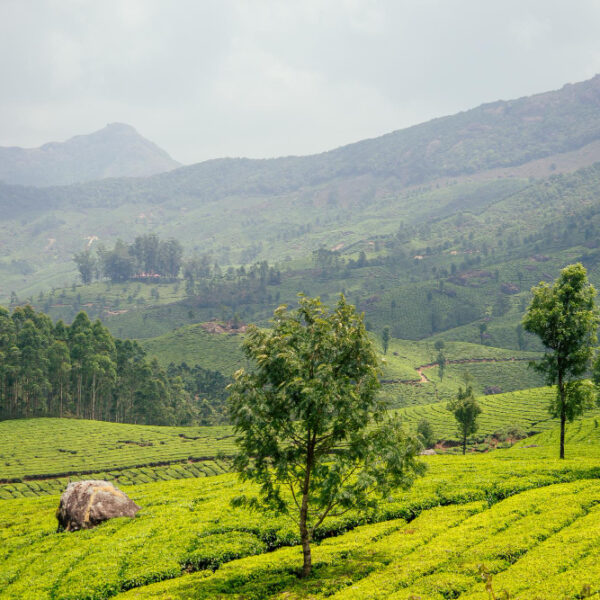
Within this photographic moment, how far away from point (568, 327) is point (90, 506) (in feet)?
129

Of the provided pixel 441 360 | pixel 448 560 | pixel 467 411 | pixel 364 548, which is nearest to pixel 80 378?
pixel 467 411

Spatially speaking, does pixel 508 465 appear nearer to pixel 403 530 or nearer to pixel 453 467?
pixel 453 467

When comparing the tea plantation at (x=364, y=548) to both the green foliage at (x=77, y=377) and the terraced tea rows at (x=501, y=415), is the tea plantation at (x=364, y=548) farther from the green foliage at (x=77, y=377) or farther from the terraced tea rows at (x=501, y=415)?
the green foliage at (x=77, y=377)

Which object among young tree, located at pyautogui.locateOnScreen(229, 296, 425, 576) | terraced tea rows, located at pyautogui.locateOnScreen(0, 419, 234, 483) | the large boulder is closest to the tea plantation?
the large boulder

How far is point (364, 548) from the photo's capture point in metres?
24.3

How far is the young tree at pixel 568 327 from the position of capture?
1468 inches

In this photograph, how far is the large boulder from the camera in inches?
1319

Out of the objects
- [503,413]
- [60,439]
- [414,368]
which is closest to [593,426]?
[503,413]

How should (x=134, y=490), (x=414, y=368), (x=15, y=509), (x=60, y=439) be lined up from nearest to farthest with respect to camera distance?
(x=15, y=509) → (x=134, y=490) → (x=60, y=439) → (x=414, y=368)

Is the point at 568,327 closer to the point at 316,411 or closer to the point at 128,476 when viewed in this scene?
the point at 316,411

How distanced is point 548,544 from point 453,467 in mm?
20405

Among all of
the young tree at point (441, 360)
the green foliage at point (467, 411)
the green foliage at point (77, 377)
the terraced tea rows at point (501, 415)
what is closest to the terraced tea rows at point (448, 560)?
the green foliage at point (467, 411)

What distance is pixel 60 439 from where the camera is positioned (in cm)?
8950

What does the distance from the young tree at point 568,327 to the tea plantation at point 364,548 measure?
5.26 meters
